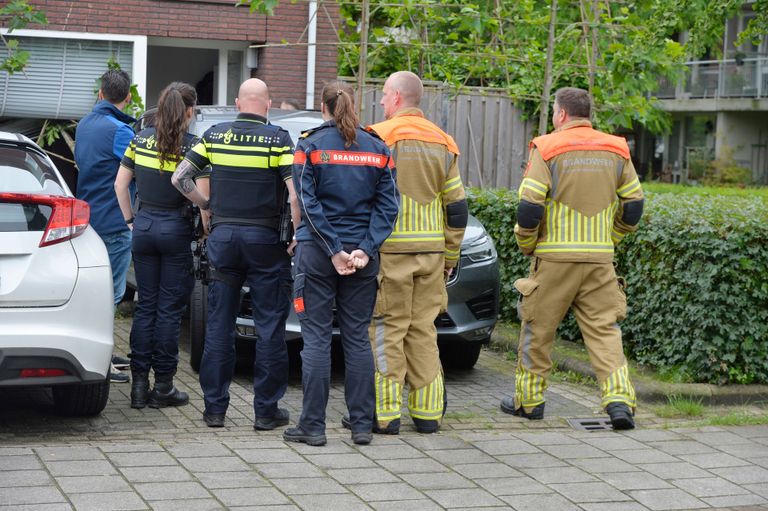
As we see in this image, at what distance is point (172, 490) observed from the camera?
5.05m

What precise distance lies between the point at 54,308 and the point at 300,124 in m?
3.48

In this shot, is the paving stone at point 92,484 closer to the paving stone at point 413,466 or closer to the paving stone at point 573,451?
the paving stone at point 413,466

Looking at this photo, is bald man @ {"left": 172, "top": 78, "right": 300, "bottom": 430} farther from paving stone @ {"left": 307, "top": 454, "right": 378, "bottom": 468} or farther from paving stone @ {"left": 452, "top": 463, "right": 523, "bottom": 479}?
paving stone @ {"left": 452, "top": 463, "right": 523, "bottom": 479}

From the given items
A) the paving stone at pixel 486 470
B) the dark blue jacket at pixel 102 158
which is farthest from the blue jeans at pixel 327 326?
the dark blue jacket at pixel 102 158

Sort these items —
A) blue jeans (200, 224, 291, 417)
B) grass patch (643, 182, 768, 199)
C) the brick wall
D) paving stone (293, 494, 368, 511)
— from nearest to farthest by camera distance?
paving stone (293, 494, 368, 511)
blue jeans (200, 224, 291, 417)
the brick wall
grass patch (643, 182, 768, 199)

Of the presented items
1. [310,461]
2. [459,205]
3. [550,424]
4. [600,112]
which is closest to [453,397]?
[550,424]

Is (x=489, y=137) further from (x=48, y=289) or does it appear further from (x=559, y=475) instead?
(x=48, y=289)

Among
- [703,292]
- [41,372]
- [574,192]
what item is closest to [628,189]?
[574,192]

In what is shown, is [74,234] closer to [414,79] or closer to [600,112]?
[414,79]

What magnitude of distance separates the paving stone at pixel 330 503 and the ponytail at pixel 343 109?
1843mm

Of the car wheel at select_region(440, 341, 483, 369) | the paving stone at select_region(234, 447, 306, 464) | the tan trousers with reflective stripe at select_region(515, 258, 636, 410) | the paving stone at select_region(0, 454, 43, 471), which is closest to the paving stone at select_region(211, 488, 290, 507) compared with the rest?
the paving stone at select_region(234, 447, 306, 464)

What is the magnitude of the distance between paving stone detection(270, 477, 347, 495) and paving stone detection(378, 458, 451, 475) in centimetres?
39

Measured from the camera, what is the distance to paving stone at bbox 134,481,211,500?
4965mm

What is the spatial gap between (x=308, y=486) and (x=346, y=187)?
5.17 ft
